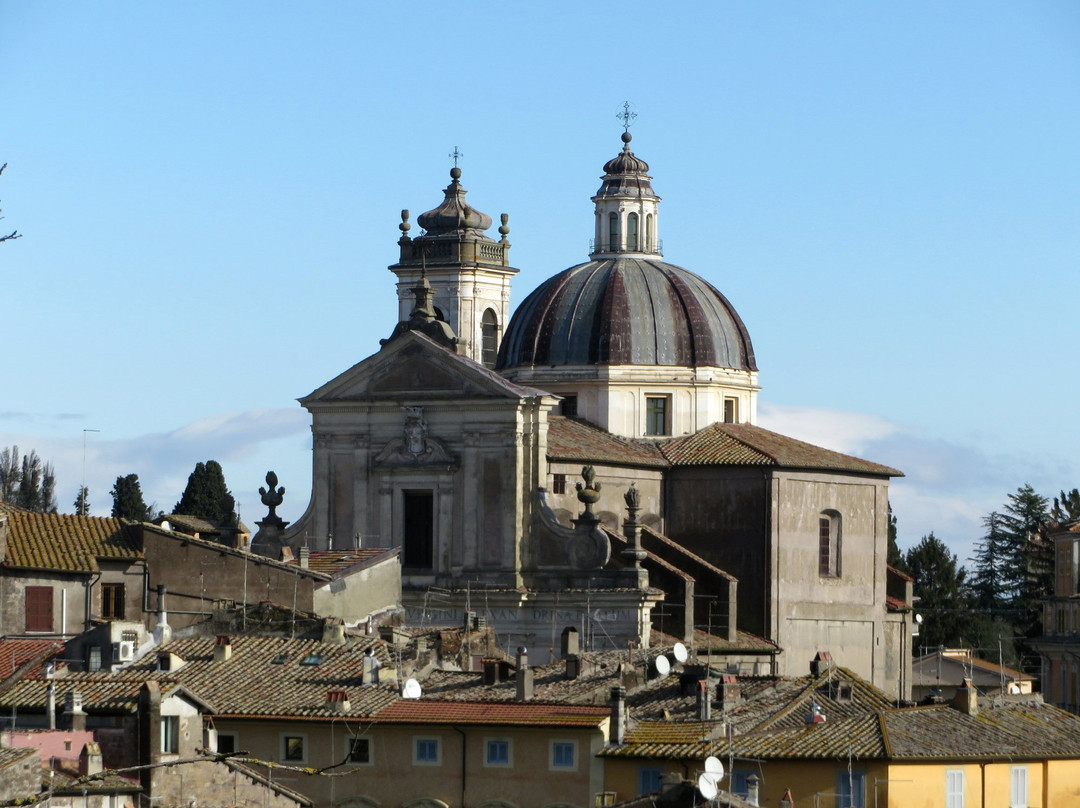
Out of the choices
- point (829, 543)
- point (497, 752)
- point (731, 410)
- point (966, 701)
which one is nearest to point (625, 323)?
point (731, 410)

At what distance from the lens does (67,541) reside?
5494 centimetres

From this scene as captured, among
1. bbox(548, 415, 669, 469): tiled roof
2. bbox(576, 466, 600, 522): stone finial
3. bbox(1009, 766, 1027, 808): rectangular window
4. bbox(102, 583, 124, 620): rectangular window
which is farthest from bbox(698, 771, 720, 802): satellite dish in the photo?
bbox(548, 415, 669, 469): tiled roof

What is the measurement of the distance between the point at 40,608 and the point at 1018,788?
17.4 m

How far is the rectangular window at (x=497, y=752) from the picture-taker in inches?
1689

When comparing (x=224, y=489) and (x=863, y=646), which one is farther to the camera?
(x=224, y=489)

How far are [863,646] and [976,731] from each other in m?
24.5

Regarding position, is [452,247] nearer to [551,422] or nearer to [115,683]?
[551,422]

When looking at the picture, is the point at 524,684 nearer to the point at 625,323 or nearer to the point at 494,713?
the point at 494,713

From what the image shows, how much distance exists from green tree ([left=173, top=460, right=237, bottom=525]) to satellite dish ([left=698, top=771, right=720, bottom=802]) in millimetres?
56995

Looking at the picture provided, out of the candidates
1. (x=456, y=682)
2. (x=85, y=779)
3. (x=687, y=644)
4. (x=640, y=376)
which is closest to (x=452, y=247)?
(x=640, y=376)

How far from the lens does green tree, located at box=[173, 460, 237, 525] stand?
93250 millimetres

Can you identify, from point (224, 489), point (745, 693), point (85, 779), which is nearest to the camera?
point (85, 779)

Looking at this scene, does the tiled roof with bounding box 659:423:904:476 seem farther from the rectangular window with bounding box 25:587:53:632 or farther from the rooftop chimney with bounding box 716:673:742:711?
the rooftop chimney with bounding box 716:673:742:711

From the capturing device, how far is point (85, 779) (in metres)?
34.7
